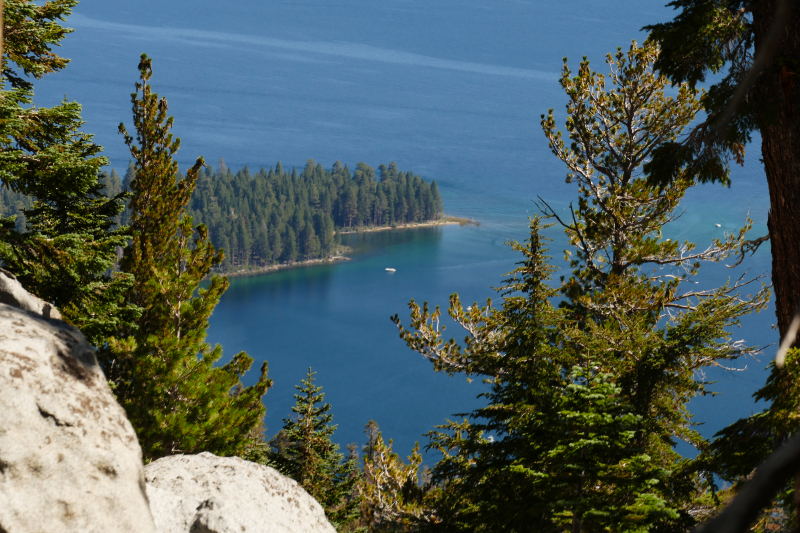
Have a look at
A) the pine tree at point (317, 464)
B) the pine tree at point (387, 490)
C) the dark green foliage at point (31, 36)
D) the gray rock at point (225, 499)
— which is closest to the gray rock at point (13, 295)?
the gray rock at point (225, 499)

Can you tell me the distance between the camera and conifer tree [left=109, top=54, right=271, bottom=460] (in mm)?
10234

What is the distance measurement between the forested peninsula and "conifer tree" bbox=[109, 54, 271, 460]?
11344cm

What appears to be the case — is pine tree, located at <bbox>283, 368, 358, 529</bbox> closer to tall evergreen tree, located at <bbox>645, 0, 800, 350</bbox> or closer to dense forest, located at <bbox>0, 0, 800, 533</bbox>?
dense forest, located at <bbox>0, 0, 800, 533</bbox>

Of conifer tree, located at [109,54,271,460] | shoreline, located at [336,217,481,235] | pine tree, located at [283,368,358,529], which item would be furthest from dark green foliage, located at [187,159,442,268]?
conifer tree, located at [109,54,271,460]

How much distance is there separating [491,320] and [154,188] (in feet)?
25.6

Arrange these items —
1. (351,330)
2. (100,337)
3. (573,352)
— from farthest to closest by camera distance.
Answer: (351,330), (100,337), (573,352)

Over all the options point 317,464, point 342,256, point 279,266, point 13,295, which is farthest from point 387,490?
point 342,256

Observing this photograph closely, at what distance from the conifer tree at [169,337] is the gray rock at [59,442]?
506cm

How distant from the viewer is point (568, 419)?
593cm

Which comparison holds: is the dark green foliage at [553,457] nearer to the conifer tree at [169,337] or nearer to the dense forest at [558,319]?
the dense forest at [558,319]

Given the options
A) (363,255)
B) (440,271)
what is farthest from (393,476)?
(363,255)

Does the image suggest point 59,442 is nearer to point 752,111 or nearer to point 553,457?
point 553,457

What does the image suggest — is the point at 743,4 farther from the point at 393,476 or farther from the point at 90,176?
the point at 393,476

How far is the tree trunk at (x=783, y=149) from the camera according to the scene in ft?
15.6
